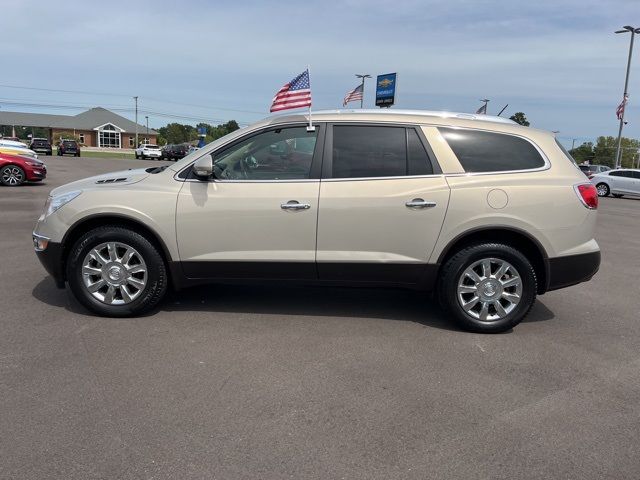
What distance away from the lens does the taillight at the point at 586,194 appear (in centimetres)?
460

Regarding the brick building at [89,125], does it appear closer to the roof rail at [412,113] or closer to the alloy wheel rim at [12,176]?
the alloy wheel rim at [12,176]

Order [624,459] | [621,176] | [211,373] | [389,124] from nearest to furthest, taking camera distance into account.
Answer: [624,459]
[211,373]
[389,124]
[621,176]

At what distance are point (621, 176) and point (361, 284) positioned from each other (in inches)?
983

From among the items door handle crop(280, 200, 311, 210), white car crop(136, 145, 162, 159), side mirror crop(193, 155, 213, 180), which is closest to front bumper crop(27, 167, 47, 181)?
side mirror crop(193, 155, 213, 180)

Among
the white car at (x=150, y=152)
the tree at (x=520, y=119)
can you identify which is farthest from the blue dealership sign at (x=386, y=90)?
the white car at (x=150, y=152)

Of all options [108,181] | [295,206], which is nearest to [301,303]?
[295,206]

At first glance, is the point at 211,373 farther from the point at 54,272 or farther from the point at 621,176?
the point at 621,176

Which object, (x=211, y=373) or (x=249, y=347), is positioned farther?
(x=249, y=347)

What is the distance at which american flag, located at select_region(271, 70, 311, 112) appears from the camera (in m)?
5.65

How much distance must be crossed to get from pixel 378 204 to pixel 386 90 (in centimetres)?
3744

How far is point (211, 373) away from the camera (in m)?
3.74

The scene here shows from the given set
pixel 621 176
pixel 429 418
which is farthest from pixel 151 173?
pixel 621 176

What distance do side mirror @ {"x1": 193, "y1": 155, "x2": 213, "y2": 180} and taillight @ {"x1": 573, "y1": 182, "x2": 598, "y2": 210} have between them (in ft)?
10.4

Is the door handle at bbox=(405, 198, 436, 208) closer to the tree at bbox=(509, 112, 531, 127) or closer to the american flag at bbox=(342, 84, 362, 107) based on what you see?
the tree at bbox=(509, 112, 531, 127)
